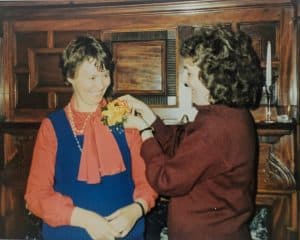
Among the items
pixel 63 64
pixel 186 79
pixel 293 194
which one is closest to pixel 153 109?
pixel 186 79

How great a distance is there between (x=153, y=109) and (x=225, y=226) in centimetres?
27

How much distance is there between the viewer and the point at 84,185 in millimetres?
714

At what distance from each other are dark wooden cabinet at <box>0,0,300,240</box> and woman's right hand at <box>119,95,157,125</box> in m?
0.02

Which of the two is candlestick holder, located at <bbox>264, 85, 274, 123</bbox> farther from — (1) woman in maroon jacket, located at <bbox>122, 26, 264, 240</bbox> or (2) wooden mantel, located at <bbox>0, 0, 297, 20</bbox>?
(2) wooden mantel, located at <bbox>0, 0, 297, 20</bbox>

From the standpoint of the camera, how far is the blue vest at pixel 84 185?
0.72 metres

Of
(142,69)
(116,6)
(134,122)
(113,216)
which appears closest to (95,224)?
(113,216)

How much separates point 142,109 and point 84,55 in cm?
16

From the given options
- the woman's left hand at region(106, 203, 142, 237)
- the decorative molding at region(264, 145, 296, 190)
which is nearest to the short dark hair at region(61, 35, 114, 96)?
the woman's left hand at region(106, 203, 142, 237)

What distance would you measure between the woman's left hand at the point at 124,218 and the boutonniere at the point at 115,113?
0.55 feet

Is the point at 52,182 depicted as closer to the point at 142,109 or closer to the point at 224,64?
the point at 142,109

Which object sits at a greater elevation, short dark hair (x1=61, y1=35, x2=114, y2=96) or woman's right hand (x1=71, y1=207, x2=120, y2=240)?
short dark hair (x1=61, y1=35, x2=114, y2=96)

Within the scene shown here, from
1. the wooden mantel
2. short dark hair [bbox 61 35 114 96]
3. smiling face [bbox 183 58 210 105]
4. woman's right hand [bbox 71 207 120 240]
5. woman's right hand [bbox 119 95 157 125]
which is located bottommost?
woman's right hand [bbox 71 207 120 240]

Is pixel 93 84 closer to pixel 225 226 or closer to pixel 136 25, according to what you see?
pixel 136 25

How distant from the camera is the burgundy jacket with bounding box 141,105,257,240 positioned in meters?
0.60
